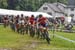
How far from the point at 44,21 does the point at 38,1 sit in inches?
4095

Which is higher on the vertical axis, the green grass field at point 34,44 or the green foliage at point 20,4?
the green grass field at point 34,44

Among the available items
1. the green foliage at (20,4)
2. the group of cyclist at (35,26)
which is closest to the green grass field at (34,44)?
the group of cyclist at (35,26)

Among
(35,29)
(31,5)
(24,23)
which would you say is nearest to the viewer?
(35,29)

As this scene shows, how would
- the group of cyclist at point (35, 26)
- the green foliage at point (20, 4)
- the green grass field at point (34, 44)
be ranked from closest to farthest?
the green grass field at point (34, 44) < the group of cyclist at point (35, 26) < the green foliage at point (20, 4)

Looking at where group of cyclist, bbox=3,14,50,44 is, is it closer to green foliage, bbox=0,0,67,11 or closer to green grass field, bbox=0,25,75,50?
green grass field, bbox=0,25,75,50

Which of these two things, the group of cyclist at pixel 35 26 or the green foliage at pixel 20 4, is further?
the green foliage at pixel 20 4

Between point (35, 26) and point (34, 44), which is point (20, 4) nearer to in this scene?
point (35, 26)

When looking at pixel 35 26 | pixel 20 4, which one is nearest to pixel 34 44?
pixel 35 26

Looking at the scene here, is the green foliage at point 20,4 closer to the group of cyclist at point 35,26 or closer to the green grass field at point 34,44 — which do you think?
the group of cyclist at point 35,26

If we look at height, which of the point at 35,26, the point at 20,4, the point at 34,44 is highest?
the point at 34,44

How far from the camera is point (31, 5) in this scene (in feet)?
388

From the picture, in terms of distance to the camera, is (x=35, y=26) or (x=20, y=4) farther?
(x=20, y=4)

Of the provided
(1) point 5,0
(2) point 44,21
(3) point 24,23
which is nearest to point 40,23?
(2) point 44,21

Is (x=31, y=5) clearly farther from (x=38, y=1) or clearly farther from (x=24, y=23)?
(x=24, y=23)
